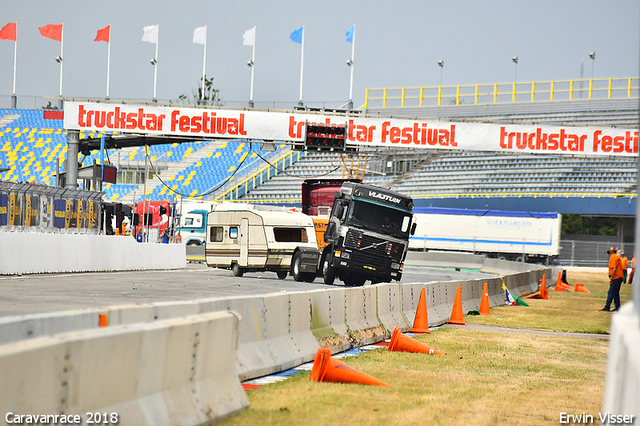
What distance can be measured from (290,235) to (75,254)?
289 inches

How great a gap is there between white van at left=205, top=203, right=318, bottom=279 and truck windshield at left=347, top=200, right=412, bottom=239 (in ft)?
11.5

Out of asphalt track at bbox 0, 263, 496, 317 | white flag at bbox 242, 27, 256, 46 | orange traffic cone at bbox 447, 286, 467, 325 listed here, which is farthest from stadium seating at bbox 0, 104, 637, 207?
orange traffic cone at bbox 447, 286, 467, 325

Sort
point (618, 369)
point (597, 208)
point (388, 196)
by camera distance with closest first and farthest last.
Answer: point (618, 369)
point (388, 196)
point (597, 208)

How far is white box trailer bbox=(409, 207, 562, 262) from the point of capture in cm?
5334

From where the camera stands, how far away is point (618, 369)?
499 cm

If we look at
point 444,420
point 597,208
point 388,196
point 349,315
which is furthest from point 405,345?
point 597,208

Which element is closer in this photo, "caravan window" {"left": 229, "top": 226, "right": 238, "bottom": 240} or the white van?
the white van

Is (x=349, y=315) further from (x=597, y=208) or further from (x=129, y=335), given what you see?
(x=597, y=208)

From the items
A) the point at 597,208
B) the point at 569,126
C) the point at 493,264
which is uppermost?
the point at 569,126

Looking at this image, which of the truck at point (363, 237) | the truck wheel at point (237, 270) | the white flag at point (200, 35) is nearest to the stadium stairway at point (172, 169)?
the white flag at point (200, 35)

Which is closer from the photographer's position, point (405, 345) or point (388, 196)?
point (405, 345)

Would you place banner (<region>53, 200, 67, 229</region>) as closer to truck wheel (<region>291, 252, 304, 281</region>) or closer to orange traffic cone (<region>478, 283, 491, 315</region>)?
truck wheel (<region>291, 252, 304, 281</region>)

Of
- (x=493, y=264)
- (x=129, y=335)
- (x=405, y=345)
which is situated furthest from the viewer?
(x=493, y=264)

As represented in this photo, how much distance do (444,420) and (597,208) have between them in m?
50.3
